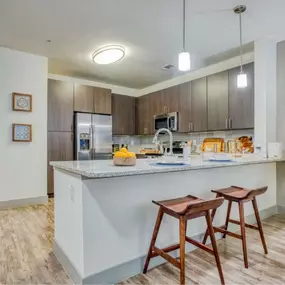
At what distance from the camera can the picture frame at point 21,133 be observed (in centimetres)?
393

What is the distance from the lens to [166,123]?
516cm

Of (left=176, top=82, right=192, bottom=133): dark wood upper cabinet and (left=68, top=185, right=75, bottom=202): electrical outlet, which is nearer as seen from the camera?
(left=68, top=185, right=75, bottom=202): electrical outlet

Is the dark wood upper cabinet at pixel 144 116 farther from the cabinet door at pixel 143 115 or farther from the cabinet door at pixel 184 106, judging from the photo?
the cabinet door at pixel 184 106

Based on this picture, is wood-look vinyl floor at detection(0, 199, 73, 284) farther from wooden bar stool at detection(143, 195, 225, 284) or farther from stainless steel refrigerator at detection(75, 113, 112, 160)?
stainless steel refrigerator at detection(75, 113, 112, 160)

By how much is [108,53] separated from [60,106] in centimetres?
164

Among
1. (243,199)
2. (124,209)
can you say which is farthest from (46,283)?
(243,199)

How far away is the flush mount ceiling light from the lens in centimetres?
366

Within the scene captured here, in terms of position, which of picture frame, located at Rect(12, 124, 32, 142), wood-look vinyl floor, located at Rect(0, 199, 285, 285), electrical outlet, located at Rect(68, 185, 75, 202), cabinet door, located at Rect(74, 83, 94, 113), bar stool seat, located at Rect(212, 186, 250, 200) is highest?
cabinet door, located at Rect(74, 83, 94, 113)

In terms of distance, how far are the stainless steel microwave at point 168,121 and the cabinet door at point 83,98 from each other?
4.87 ft

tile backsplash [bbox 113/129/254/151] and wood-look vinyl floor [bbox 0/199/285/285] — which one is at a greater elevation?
tile backsplash [bbox 113/129/254/151]

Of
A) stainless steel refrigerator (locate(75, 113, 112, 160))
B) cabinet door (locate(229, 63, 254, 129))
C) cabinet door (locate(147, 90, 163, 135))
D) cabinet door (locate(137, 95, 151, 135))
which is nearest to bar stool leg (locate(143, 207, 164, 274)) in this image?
cabinet door (locate(229, 63, 254, 129))

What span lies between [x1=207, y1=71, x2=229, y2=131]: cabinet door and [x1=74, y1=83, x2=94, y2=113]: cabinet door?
8.04 ft

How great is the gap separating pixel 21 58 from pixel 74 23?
1.52 m

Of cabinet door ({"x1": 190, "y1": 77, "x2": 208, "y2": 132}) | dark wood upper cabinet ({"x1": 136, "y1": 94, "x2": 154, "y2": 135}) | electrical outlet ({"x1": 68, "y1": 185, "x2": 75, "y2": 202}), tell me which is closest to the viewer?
electrical outlet ({"x1": 68, "y1": 185, "x2": 75, "y2": 202})
